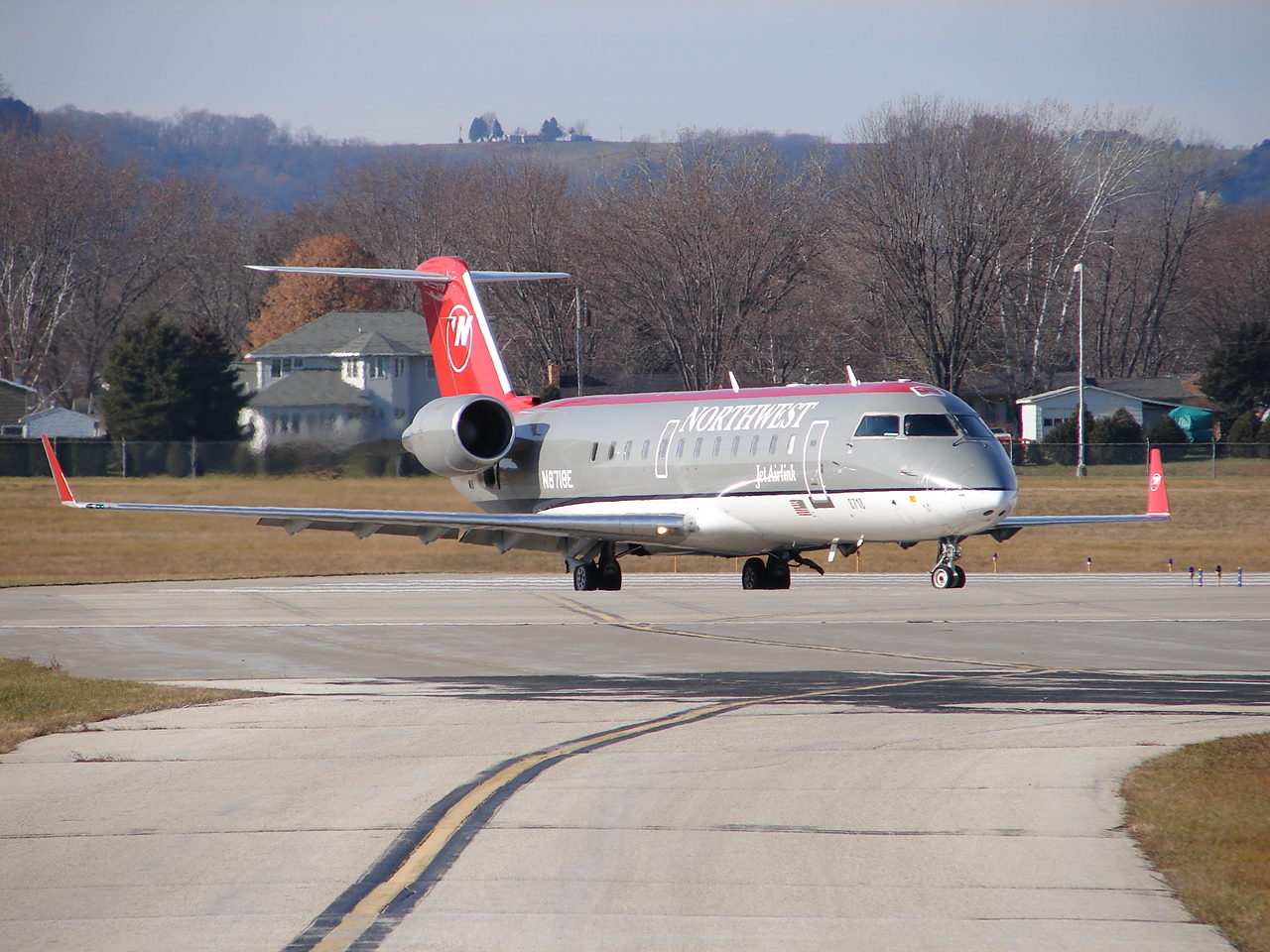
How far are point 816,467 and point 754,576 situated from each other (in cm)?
535

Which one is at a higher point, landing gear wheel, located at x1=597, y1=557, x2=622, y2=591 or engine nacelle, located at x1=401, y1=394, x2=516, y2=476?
engine nacelle, located at x1=401, y1=394, x2=516, y2=476

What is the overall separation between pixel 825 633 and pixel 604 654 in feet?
14.0

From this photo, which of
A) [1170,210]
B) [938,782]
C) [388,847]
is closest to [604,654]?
[938,782]

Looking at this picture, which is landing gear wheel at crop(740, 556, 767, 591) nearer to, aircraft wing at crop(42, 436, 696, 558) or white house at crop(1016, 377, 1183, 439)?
aircraft wing at crop(42, 436, 696, 558)

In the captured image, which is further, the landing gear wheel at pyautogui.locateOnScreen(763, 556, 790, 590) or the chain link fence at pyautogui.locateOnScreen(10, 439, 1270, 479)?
the chain link fence at pyautogui.locateOnScreen(10, 439, 1270, 479)

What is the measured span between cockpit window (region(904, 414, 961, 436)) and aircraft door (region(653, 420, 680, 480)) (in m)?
5.47

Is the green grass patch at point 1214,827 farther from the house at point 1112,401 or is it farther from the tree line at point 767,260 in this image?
the house at point 1112,401

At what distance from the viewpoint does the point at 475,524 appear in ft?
93.8

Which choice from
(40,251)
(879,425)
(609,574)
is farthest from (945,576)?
(40,251)

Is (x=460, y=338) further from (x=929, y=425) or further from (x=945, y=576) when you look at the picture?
(x=945, y=576)

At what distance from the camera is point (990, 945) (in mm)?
6977

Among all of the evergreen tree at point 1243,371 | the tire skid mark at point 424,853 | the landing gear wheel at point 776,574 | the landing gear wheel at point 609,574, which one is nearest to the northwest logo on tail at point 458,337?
the landing gear wheel at point 609,574

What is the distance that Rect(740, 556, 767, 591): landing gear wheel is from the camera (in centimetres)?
3134

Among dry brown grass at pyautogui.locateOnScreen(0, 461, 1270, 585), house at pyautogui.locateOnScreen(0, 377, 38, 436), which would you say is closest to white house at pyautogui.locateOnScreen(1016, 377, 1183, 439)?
dry brown grass at pyautogui.locateOnScreen(0, 461, 1270, 585)
